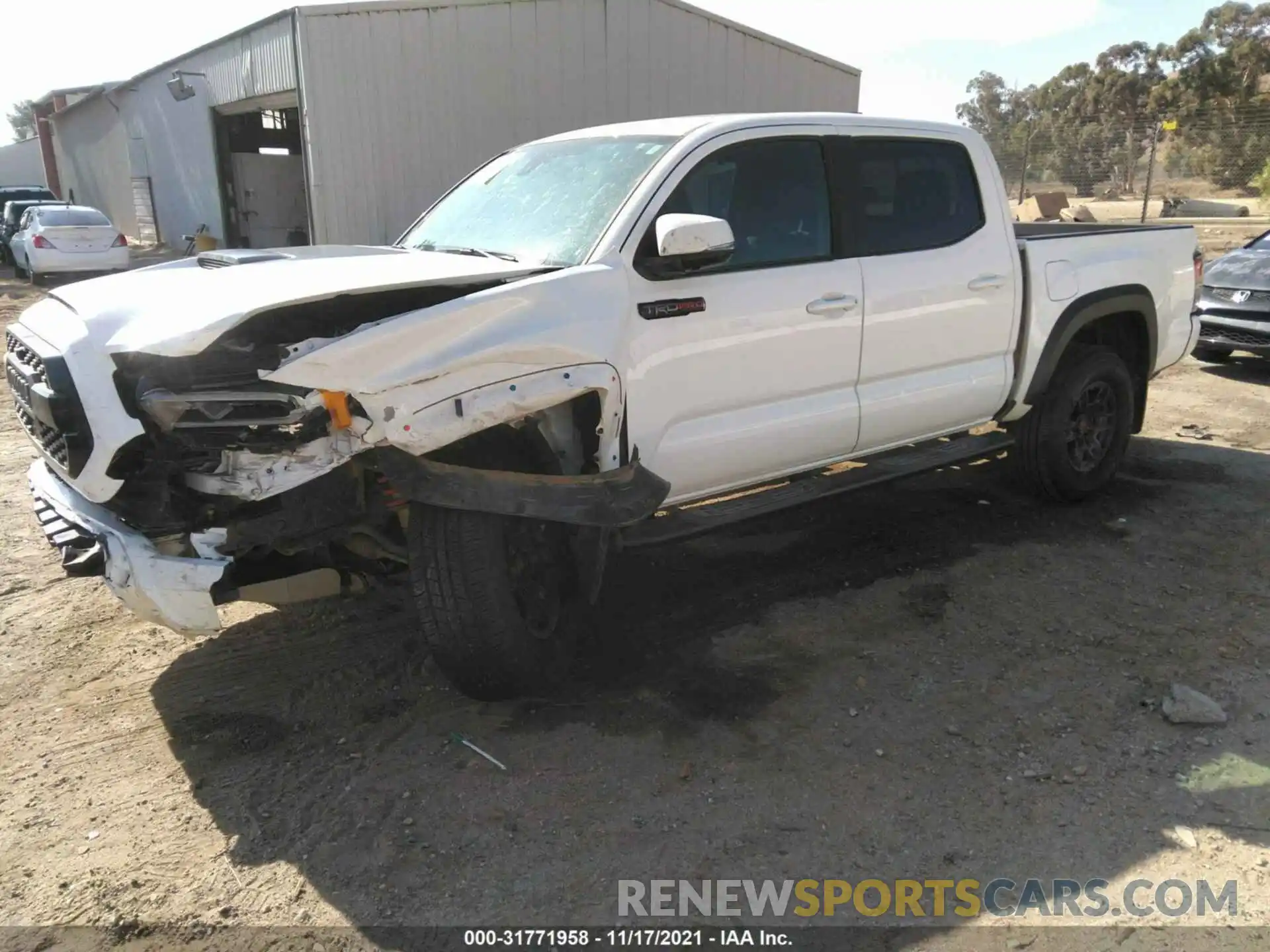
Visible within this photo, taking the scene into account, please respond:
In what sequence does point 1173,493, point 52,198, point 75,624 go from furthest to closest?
1. point 52,198
2. point 1173,493
3. point 75,624

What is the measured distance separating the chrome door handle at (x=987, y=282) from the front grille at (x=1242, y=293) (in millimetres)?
5538

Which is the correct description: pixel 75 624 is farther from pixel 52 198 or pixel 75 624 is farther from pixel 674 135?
pixel 52 198

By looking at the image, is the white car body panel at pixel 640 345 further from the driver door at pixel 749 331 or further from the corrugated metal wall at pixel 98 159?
the corrugated metal wall at pixel 98 159

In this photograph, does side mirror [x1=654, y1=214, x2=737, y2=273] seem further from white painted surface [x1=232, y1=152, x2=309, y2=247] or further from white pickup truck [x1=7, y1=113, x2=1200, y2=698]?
white painted surface [x1=232, y1=152, x2=309, y2=247]

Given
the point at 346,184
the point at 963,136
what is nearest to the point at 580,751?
the point at 963,136

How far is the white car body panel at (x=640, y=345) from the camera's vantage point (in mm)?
3043

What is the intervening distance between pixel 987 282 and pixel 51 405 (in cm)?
407

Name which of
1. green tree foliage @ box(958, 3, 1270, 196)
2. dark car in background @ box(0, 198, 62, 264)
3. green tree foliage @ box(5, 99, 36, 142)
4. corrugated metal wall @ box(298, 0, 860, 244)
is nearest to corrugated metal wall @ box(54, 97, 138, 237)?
dark car in background @ box(0, 198, 62, 264)

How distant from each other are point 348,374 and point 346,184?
10320 millimetres

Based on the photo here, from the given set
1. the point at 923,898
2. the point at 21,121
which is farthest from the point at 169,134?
the point at 21,121

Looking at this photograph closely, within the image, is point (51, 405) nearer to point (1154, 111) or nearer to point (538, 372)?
point (538, 372)

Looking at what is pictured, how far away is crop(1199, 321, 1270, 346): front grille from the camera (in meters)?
8.84

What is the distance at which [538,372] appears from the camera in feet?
11.0

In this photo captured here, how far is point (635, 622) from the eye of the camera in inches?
172
